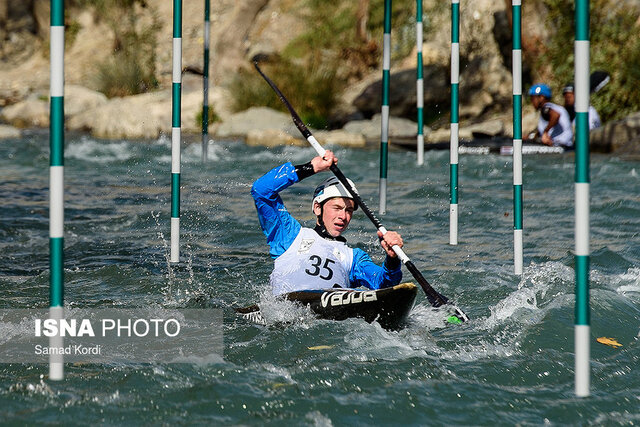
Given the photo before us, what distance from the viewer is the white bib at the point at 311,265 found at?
17.1 ft

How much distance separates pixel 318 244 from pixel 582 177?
2.03 meters

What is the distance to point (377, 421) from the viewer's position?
3.71 m

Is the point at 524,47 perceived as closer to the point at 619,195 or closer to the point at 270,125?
the point at 270,125

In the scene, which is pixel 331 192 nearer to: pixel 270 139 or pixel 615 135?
pixel 615 135

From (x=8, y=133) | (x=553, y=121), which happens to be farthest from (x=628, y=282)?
(x=8, y=133)

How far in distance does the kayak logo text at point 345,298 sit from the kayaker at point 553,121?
9337 mm

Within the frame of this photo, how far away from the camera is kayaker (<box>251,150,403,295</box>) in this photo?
5.22 metres

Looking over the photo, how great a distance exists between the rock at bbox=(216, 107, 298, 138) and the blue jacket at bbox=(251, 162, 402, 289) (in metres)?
12.4

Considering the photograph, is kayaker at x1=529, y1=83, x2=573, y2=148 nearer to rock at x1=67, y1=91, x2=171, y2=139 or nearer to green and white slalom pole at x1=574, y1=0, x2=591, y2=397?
rock at x1=67, y1=91, x2=171, y2=139

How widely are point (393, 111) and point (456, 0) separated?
39.6 ft

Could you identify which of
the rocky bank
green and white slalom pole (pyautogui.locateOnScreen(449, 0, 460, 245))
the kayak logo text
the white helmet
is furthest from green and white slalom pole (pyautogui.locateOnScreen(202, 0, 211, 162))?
the rocky bank

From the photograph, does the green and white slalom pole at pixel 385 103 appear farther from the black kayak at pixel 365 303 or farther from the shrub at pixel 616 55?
the shrub at pixel 616 55

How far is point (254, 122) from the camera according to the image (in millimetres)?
18656

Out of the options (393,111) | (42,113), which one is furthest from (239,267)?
(42,113)
